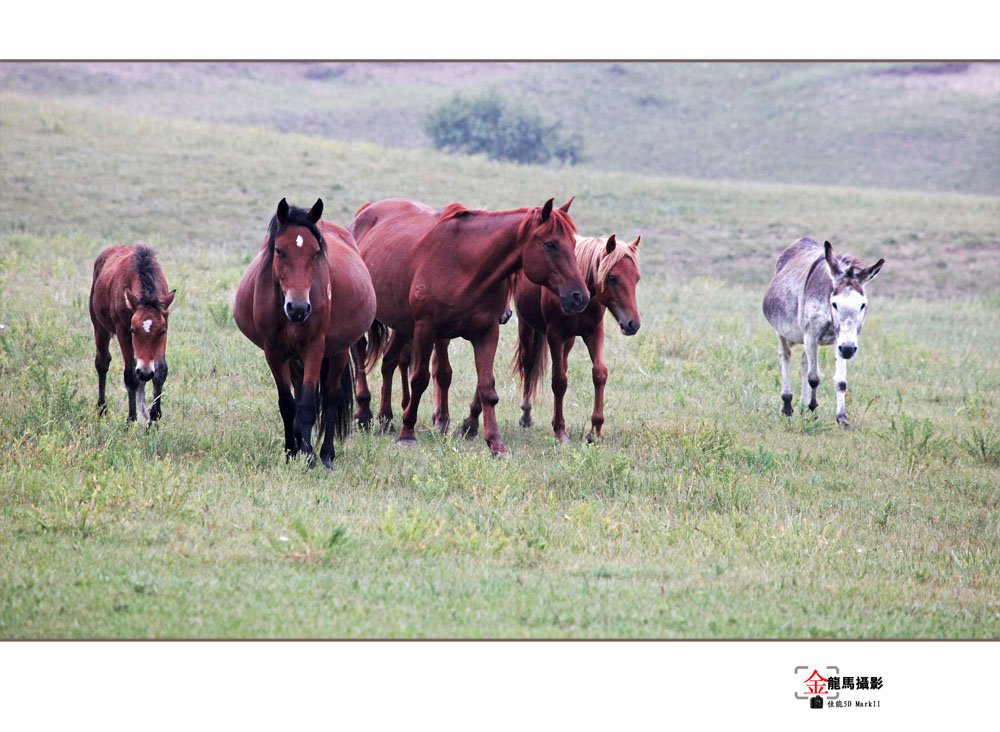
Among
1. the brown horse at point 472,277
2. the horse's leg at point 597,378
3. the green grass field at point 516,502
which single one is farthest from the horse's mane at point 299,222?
the horse's leg at point 597,378

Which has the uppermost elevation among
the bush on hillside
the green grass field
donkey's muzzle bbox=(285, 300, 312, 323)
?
the bush on hillside

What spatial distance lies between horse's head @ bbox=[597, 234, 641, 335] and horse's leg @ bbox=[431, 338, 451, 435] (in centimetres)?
156

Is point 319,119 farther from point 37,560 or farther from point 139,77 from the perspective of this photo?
point 37,560

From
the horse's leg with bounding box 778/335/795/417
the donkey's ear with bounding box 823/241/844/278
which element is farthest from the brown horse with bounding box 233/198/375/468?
the horse's leg with bounding box 778/335/795/417

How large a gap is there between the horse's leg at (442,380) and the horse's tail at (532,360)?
1.06 metres

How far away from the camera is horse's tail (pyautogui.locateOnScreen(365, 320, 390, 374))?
34.9 ft

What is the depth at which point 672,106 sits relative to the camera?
185ft

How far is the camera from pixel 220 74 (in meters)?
A: 53.7

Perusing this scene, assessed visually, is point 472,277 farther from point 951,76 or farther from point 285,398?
point 951,76

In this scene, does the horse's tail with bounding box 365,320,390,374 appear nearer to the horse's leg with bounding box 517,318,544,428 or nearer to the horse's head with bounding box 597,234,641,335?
the horse's leg with bounding box 517,318,544,428

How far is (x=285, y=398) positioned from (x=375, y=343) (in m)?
2.72

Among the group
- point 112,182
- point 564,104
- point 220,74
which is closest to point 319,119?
point 220,74

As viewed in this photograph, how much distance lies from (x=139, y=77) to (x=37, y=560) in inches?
1921

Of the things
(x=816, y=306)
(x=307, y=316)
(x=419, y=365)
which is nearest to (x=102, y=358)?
(x=419, y=365)
